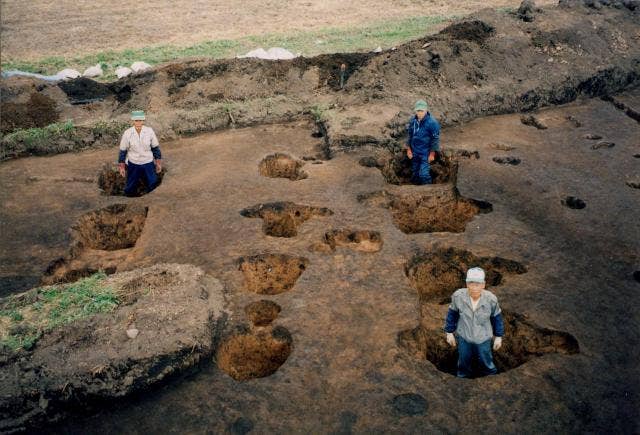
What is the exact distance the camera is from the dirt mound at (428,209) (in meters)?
7.92

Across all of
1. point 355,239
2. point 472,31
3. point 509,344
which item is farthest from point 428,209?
point 472,31

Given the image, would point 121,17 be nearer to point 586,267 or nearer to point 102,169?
point 102,169

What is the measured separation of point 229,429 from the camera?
436 cm

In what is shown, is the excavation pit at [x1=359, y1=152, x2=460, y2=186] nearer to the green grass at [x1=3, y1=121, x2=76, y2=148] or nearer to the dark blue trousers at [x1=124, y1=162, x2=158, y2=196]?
the dark blue trousers at [x1=124, y1=162, x2=158, y2=196]

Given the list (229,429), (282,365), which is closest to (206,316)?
(282,365)

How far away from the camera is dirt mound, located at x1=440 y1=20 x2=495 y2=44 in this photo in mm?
12477

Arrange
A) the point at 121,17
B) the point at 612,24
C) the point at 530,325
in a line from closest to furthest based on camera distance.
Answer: the point at 530,325
the point at 612,24
the point at 121,17

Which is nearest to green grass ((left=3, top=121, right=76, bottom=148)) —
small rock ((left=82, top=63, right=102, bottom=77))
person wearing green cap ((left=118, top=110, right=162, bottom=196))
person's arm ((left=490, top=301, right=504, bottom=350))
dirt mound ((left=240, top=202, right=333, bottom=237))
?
person wearing green cap ((left=118, top=110, right=162, bottom=196))

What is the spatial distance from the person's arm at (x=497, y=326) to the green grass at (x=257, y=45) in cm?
1332

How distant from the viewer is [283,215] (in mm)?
7770

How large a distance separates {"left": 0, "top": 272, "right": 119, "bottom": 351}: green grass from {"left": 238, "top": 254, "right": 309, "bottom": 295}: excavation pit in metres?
1.67

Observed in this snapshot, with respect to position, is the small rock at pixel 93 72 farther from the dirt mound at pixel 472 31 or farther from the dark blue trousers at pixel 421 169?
the dark blue trousers at pixel 421 169

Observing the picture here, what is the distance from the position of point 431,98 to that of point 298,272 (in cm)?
600

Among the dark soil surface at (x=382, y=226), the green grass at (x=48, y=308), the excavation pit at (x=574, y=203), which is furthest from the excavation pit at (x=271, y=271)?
the excavation pit at (x=574, y=203)
